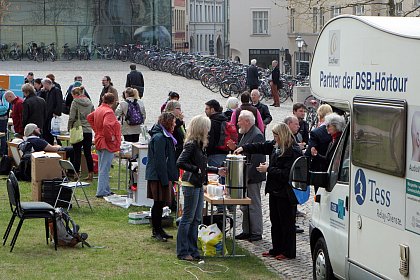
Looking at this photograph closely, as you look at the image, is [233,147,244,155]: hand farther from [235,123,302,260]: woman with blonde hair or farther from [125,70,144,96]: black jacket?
[125,70,144,96]: black jacket

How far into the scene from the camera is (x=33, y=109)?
2128cm

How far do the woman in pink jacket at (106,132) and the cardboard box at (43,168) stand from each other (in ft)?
3.48

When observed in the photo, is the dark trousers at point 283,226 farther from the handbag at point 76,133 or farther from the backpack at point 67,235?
the handbag at point 76,133

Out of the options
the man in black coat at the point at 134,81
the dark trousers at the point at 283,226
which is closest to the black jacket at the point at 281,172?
the dark trousers at the point at 283,226

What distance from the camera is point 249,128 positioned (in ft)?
47.9

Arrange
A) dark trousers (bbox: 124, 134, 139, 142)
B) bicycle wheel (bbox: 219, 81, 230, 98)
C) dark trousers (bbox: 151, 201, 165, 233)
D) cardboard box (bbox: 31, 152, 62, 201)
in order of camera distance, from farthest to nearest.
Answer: bicycle wheel (bbox: 219, 81, 230, 98) → dark trousers (bbox: 124, 134, 139, 142) → cardboard box (bbox: 31, 152, 62, 201) → dark trousers (bbox: 151, 201, 165, 233)

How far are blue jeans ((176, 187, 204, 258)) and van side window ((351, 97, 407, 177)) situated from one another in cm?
340

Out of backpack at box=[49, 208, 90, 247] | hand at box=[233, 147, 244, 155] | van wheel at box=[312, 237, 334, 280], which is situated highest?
hand at box=[233, 147, 244, 155]

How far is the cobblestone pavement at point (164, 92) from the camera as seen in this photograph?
13.3 metres

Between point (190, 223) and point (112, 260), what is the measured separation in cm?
111

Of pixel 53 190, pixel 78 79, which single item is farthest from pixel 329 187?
pixel 78 79

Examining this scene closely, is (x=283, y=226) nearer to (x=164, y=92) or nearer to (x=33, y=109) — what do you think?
(x=33, y=109)

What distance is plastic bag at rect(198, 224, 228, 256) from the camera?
13609mm

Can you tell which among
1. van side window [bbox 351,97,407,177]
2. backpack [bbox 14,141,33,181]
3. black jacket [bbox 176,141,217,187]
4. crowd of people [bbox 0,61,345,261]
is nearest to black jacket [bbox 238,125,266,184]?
crowd of people [bbox 0,61,345,261]
